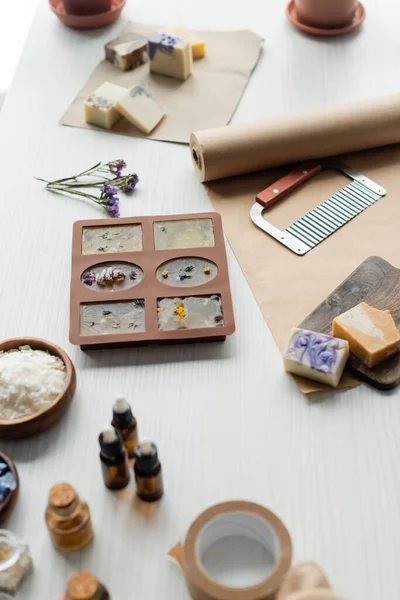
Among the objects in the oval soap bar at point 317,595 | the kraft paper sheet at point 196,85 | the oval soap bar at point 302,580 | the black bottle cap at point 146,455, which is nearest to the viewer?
the oval soap bar at point 317,595

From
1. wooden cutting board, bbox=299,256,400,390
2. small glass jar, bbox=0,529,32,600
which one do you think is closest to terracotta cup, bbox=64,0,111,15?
wooden cutting board, bbox=299,256,400,390

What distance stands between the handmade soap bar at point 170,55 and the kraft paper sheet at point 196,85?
0.06ft

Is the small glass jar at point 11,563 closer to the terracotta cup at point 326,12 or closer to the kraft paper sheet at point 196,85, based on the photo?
the kraft paper sheet at point 196,85

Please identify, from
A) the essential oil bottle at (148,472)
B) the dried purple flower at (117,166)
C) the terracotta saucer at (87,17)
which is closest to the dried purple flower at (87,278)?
the dried purple flower at (117,166)

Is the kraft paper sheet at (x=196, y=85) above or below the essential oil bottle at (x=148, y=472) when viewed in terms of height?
above

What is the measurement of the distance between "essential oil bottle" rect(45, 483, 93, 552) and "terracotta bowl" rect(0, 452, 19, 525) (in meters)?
0.06

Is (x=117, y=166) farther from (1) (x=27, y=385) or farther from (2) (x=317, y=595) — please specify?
(2) (x=317, y=595)

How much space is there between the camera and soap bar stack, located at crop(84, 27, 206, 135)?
1546 millimetres

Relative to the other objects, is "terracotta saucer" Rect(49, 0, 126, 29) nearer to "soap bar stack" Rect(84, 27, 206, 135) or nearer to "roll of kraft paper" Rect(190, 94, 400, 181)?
"soap bar stack" Rect(84, 27, 206, 135)

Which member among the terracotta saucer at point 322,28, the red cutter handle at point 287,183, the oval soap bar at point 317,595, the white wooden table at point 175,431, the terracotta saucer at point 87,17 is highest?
the terracotta saucer at point 87,17

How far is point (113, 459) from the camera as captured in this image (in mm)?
952

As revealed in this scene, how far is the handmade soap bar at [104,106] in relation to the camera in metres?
1.54

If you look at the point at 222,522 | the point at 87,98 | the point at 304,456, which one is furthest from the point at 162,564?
the point at 87,98

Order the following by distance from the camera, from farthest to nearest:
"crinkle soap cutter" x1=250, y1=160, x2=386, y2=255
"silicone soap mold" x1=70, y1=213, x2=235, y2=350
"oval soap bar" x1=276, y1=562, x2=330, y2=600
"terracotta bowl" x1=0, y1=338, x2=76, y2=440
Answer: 1. "crinkle soap cutter" x1=250, y1=160, x2=386, y2=255
2. "silicone soap mold" x1=70, y1=213, x2=235, y2=350
3. "terracotta bowl" x1=0, y1=338, x2=76, y2=440
4. "oval soap bar" x1=276, y1=562, x2=330, y2=600
